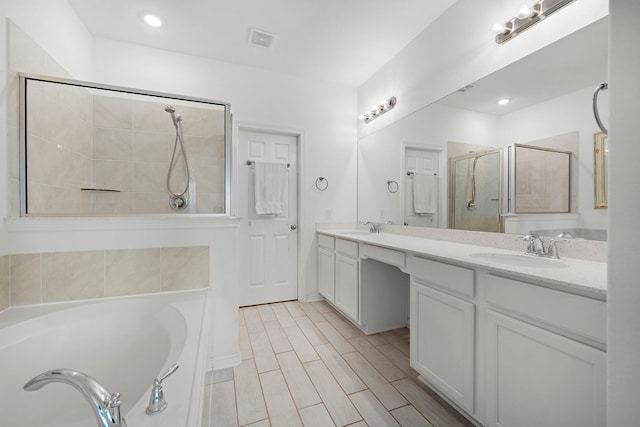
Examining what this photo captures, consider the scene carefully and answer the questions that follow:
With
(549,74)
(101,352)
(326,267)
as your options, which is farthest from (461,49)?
(101,352)

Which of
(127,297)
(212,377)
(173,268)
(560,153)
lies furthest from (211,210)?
(560,153)

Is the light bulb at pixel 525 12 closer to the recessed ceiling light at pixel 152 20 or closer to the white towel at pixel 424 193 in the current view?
the white towel at pixel 424 193

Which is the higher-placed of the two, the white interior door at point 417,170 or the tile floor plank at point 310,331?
the white interior door at point 417,170

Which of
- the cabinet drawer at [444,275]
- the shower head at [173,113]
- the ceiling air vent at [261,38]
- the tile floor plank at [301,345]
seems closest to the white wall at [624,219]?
the cabinet drawer at [444,275]

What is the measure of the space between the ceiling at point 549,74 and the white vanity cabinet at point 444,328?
111 centimetres

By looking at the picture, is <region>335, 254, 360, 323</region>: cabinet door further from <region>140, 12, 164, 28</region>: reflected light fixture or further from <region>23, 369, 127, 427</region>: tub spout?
<region>140, 12, 164, 28</region>: reflected light fixture

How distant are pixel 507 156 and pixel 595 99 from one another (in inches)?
18.9

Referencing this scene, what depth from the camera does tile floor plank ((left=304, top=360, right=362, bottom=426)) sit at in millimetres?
1381

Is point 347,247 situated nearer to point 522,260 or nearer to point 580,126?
point 522,260

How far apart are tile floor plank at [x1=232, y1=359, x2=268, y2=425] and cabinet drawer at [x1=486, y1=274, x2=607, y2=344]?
1301 mm

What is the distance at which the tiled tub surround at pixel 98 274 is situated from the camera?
1390mm

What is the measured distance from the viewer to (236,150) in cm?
288

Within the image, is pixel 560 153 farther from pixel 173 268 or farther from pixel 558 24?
pixel 173 268

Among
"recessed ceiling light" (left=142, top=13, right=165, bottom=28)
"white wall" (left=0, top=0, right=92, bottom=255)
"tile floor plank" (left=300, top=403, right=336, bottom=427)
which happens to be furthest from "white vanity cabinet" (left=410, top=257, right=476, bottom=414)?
"recessed ceiling light" (left=142, top=13, right=165, bottom=28)
